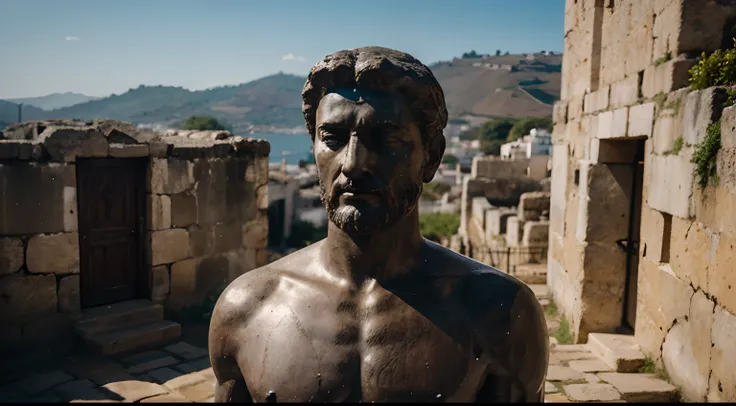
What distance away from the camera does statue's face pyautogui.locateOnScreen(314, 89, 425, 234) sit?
74.3 inches

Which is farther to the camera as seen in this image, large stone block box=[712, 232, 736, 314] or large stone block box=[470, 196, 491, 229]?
large stone block box=[470, 196, 491, 229]

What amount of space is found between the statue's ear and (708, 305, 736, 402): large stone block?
328 centimetres

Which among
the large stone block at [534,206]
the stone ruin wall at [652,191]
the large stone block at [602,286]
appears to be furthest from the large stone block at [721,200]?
the large stone block at [534,206]

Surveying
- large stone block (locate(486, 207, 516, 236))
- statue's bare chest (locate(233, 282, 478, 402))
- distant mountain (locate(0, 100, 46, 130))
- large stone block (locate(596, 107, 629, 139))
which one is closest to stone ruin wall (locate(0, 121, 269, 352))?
distant mountain (locate(0, 100, 46, 130))

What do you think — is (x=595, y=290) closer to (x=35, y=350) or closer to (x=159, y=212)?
(x=159, y=212)

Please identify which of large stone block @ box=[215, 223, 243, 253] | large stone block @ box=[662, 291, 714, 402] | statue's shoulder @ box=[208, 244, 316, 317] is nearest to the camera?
statue's shoulder @ box=[208, 244, 316, 317]

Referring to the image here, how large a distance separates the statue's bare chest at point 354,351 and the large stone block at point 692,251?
11.7 ft

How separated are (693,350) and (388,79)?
4331 millimetres

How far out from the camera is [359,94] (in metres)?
1.94

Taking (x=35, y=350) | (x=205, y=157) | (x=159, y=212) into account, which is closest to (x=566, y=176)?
(x=205, y=157)

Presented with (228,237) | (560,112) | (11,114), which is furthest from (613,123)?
(11,114)

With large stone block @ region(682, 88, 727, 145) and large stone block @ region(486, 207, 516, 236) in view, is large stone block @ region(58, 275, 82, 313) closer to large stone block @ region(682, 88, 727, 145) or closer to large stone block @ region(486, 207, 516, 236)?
large stone block @ region(682, 88, 727, 145)

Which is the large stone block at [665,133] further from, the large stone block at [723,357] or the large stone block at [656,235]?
the large stone block at [723,357]

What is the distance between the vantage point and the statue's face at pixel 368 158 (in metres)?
1.89
